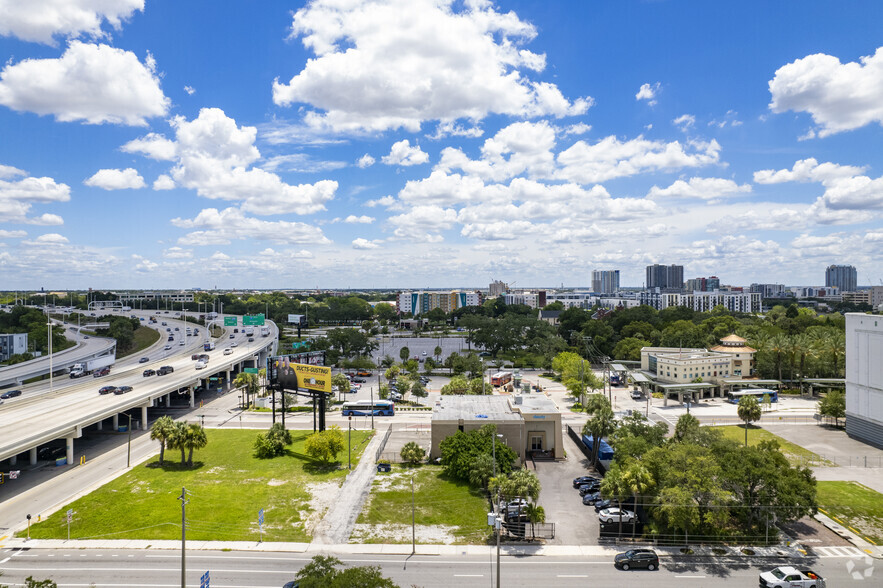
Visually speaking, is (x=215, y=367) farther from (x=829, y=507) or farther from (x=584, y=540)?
(x=829, y=507)

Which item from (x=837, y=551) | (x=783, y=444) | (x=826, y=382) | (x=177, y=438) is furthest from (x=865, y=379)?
(x=177, y=438)

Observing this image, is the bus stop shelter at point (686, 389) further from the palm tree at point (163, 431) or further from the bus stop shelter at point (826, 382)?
the palm tree at point (163, 431)

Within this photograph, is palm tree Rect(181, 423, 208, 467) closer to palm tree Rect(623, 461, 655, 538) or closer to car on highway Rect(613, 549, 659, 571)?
car on highway Rect(613, 549, 659, 571)

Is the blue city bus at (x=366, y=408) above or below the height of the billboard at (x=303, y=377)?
below

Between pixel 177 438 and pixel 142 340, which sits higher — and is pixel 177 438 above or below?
below

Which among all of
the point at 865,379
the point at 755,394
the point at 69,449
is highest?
the point at 865,379

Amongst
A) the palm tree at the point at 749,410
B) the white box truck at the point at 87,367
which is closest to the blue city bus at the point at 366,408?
the palm tree at the point at 749,410

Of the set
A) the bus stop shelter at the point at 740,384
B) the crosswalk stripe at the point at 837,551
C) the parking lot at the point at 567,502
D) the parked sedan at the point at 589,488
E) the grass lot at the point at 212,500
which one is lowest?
the grass lot at the point at 212,500

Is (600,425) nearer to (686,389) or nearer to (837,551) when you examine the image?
(837,551)
